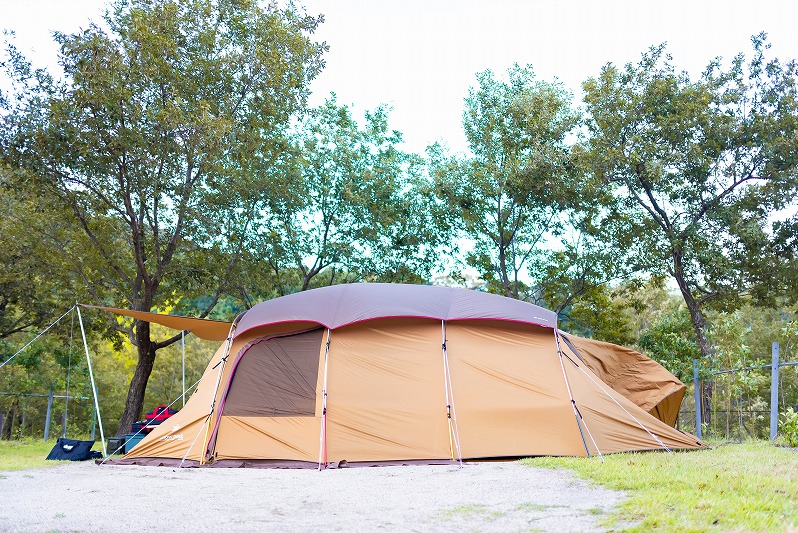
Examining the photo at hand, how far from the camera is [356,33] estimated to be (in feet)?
49.4

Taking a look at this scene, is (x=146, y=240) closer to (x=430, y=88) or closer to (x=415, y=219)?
(x=415, y=219)

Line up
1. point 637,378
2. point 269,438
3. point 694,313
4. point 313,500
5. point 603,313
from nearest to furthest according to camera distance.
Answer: point 313,500 < point 269,438 < point 637,378 < point 694,313 < point 603,313

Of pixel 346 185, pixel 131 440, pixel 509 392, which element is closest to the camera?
pixel 509 392

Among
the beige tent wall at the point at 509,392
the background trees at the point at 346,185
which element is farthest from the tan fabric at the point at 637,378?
the beige tent wall at the point at 509,392

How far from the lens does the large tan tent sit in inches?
311

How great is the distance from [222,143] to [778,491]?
10.5m

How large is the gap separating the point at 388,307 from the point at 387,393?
1.03 metres

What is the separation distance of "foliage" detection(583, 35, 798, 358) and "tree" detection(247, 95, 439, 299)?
5.02m

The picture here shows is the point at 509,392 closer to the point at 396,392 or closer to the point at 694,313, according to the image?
the point at 396,392

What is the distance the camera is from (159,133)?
1245cm

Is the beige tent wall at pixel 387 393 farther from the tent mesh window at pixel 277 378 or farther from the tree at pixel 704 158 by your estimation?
the tree at pixel 704 158

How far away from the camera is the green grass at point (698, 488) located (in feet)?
12.7

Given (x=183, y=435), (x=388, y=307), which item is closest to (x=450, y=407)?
(x=388, y=307)

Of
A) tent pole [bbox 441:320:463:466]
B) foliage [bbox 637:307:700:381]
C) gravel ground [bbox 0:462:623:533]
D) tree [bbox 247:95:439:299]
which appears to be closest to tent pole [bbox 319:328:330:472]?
gravel ground [bbox 0:462:623:533]
